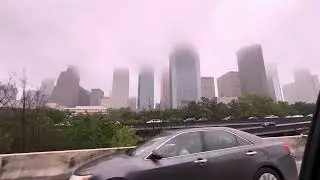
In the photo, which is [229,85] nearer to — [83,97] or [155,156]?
[83,97]

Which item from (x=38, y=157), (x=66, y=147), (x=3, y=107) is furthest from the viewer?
(x=3, y=107)

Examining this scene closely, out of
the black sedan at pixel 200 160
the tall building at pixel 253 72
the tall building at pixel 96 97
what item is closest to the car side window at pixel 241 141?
the black sedan at pixel 200 160

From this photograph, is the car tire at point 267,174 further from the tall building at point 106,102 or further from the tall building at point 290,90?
the tall building at point 106,102

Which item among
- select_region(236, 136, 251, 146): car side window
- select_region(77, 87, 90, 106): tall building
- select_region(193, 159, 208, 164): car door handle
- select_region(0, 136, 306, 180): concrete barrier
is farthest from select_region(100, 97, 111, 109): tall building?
select_region(193, 159, 208, 164): car door handle

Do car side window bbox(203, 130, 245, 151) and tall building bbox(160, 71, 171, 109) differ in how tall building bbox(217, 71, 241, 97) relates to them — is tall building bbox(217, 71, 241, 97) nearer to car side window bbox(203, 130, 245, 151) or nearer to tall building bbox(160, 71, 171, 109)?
tall building bbox(160, 71, 171, 109)

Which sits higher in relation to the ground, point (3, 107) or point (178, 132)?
point (3, 107)

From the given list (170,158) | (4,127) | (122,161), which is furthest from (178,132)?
(4,127)

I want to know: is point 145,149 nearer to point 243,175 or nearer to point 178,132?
point 178,132
